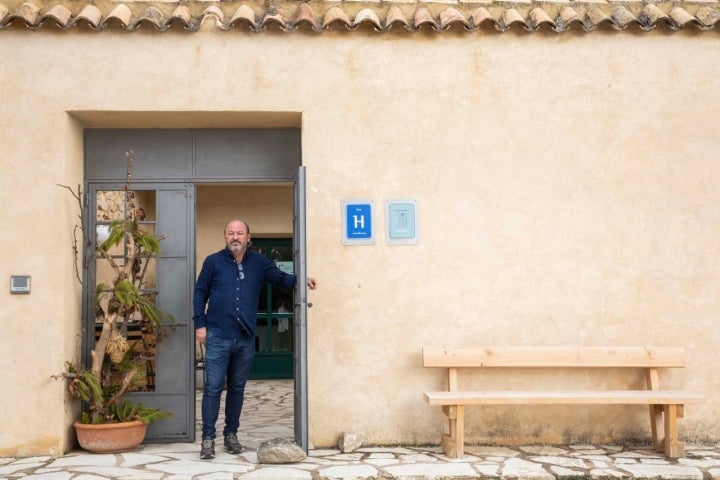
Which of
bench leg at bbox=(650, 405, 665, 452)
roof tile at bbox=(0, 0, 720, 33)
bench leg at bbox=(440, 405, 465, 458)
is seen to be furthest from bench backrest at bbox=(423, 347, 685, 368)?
roof tile at bbox=(0, 0, 720, 33)

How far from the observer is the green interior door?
14078 mm

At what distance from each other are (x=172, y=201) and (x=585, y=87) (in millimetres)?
3937

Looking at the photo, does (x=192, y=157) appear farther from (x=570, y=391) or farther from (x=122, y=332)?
(x=570, y=391)

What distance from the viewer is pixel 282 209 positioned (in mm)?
14117

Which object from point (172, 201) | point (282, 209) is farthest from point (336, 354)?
point (282, 209)

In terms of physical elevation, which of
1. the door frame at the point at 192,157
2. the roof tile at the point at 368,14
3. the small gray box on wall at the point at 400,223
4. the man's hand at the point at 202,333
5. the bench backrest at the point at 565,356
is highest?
the roof tile at the point at 368,14

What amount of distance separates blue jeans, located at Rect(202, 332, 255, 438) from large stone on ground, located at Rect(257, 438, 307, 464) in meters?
0.54

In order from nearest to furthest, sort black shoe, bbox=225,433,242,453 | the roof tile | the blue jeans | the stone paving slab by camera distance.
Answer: the stone paving slab → the blue jeans → black shoe, bbox=225,433,242,453 → the roof tile

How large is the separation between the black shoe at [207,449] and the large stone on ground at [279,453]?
0.44 meters

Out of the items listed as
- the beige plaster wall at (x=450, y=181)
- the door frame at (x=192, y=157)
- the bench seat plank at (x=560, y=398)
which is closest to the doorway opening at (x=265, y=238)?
the door frame at (x=192, y=157)

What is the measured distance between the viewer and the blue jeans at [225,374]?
7.14 metres

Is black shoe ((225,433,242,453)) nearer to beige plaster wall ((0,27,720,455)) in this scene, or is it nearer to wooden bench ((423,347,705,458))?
beige plaster wall ((0,27,720,455))

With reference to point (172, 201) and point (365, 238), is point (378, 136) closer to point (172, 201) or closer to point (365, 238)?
point (365, 238)

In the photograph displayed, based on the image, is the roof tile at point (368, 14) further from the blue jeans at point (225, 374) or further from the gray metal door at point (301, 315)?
the blue jeans at point (225, 374)
